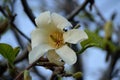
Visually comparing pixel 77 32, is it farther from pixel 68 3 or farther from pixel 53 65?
pixel 68 3

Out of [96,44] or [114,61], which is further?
[114,61]

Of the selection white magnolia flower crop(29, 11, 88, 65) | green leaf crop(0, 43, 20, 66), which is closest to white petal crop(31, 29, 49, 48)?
white magnolia flower crop(29, 11, 88, 65)

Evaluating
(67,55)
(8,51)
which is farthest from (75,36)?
(8,51)

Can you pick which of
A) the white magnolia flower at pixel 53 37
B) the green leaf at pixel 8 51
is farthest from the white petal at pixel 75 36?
the green leaf at pixel 8 51

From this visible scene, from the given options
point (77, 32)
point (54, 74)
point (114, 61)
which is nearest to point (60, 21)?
point (77, 32)

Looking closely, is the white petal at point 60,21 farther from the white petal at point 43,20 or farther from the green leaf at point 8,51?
the green leaf at point 8,51

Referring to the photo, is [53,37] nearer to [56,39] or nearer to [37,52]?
[56,39]
